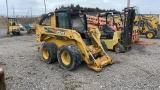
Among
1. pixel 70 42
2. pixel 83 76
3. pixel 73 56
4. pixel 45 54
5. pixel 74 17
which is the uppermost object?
pixel 74 17

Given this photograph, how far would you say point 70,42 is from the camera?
6910 millimetres

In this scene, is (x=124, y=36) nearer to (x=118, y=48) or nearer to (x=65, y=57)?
(x=118, y=48)

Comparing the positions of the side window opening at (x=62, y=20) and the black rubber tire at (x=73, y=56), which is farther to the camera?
the side window opening at (x=62, y=20)

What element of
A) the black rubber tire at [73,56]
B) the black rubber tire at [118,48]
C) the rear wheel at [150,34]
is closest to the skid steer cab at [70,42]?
the black rubber tire at [73,56]

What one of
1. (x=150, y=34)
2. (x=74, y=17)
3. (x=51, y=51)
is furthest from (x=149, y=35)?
(x=51, y=51)

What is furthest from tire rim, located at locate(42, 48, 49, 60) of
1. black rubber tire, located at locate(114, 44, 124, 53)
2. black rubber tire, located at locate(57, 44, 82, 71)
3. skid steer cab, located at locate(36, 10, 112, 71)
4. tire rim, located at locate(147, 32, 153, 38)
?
tire rim, located at locate(147, 32, 153, 38)

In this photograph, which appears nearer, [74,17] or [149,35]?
[74,17]

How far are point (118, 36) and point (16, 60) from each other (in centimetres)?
Result: 474

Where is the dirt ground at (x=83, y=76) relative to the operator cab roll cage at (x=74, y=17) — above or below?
below

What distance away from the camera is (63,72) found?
6.50 metres

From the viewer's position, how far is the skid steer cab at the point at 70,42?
648 cm

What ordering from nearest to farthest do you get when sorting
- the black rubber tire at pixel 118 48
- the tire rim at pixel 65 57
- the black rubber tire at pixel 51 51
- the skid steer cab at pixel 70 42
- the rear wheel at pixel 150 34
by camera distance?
1. the skid steer cab at pixel 70 42
2. the tire rim at pixel 65 57
3. the black rubber tire at pixel 51 51
4. the black rubber tire at pixel 118 48
5. the rear wheel at pixel 150 34

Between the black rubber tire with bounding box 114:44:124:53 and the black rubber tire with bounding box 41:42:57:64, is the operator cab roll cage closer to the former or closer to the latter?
the black rubber tire with bounding box 41:42:57:64

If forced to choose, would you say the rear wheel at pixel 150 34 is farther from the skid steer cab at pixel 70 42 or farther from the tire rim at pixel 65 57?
the tire rim at pixel 65 57
